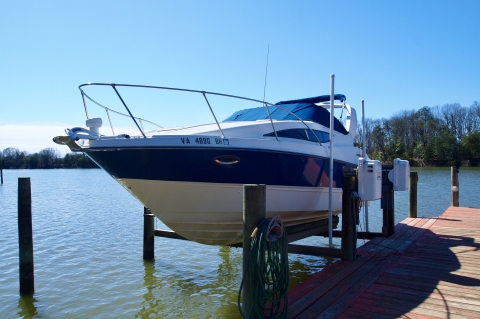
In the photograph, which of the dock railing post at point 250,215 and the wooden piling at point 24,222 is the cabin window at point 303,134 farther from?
the wooden piling at point 24,222

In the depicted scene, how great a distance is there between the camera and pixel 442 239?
6.98 metres

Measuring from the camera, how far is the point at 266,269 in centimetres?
360

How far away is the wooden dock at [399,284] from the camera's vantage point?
373cm

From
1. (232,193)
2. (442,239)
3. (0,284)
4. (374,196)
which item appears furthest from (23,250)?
(442,239)

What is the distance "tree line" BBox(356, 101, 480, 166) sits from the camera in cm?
5409

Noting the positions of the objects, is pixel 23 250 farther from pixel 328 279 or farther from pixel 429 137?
pixel 429 137

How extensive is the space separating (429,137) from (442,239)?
2454 inches

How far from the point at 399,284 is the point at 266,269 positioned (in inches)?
72.6

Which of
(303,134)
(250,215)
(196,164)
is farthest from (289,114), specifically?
(250,215)

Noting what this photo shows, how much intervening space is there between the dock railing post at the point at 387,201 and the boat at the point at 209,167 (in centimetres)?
126

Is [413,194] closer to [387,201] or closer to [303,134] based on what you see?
[387,201]

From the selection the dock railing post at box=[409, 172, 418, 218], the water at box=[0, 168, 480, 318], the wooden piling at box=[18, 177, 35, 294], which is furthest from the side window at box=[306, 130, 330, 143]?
the wooden piling at box=[18, 177, 35, 294]

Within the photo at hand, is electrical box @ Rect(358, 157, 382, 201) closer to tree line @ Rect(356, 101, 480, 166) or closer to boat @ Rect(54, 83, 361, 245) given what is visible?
boat @ Rect(54, 83, 361, 245)

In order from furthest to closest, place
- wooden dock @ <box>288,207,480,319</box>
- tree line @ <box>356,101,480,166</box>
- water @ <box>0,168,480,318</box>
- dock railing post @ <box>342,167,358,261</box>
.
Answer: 1. tree line @ <box>356,101,480,166</box>
2. water @ <box>0,168,480,318</box>
3. dock railing post @ <box>342,167,358,261</box>
4. wooden dock @ <box>288,207,480,319</box>
